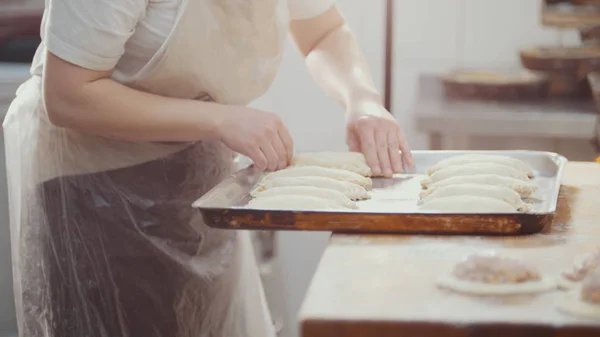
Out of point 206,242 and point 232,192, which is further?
point 206,242

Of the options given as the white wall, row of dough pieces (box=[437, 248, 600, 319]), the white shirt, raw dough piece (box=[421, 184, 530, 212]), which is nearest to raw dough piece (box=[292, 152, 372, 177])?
raw dough piece (box=[421, 184, 530, 212])

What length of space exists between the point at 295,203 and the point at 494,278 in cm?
47

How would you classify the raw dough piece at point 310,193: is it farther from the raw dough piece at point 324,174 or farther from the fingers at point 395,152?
the fingers at point 395,152

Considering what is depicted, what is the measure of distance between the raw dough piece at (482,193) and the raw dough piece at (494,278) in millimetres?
347

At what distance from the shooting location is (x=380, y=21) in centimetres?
312

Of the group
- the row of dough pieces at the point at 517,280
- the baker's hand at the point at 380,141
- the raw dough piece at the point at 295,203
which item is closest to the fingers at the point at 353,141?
the baker's hand at the point at 380,141

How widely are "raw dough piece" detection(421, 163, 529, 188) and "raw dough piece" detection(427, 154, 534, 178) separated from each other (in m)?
0.03

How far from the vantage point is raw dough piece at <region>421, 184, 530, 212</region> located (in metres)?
1.42

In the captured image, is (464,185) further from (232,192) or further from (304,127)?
(304,127)

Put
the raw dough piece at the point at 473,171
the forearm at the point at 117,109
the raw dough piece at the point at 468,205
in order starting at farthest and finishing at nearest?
the raw dough piece at the point at 473,171 → the forearm at the point at 117,109 → the raw dough piece at the point at 468,205

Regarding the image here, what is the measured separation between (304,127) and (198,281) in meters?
1.57

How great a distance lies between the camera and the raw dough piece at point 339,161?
1.67m

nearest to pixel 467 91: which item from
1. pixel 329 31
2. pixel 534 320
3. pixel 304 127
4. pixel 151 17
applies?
pixel 304 127

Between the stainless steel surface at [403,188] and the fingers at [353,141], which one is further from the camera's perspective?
the fingers at [353,141]
